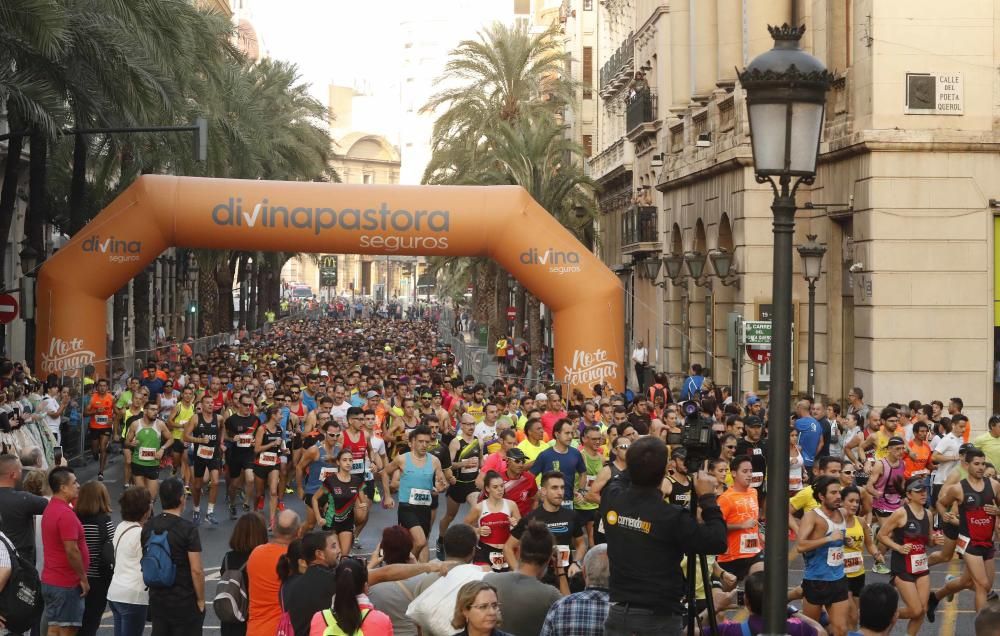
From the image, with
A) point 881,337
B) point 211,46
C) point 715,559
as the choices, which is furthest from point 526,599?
point 211,46

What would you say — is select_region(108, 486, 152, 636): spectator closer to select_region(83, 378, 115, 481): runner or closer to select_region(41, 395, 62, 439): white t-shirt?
select_region(41, 395, 62, 439): white t-shirt

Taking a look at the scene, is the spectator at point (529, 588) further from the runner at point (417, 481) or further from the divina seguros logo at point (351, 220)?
the divina seguros logo at point (351, 220)

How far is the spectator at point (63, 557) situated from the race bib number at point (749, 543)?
189 inches

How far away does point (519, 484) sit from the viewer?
1349 centimetres

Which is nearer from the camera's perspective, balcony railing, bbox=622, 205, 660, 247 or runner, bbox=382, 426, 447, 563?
runner, bbox=382, 426, 447, 563

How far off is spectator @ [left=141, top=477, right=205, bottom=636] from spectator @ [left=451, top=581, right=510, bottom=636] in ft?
8.96

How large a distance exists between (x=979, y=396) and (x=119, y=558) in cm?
1823

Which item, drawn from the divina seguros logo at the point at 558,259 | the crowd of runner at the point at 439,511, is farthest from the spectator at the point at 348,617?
the divina seguros logo at the point at 558,259

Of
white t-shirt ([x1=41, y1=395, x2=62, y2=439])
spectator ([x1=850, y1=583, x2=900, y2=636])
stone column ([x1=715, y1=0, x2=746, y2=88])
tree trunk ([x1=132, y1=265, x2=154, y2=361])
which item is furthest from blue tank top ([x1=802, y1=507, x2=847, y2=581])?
tree trunk ([x1=132, y1=265, x2=154, y2=361])

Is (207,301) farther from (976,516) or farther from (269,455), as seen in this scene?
(976,516)

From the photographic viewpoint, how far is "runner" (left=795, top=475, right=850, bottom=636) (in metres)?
11.1

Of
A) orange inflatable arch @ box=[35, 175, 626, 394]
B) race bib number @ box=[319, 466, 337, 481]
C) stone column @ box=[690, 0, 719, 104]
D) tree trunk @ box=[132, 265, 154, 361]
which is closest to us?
race bib number @ box=[319, 466, 337, 481]

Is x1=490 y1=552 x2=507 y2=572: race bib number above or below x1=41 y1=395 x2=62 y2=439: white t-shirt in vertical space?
below

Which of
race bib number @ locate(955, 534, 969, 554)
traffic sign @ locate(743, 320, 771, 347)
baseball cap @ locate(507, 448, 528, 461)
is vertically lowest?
race bib number @ locate(955, 534, 969, 554)
